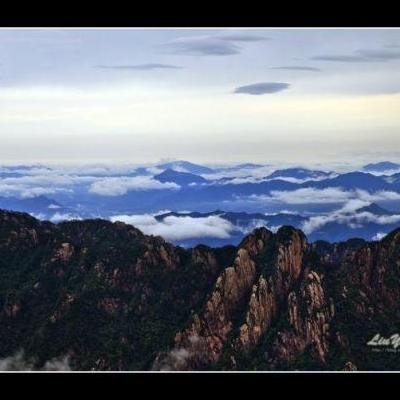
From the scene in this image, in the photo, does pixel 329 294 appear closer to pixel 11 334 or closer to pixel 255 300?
pixel 255 300

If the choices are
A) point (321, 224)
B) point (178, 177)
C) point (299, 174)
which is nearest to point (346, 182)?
point (299, 174)

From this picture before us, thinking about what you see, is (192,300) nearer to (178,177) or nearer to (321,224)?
(178,177)

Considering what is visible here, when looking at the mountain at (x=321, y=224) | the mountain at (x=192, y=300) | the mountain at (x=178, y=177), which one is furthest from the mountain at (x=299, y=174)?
the mountain at (x=178, y=177)

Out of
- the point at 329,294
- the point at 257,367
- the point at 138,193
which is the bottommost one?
the point at 257,367

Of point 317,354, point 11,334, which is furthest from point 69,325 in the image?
point 317,354

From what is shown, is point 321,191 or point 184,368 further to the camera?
point 321,191

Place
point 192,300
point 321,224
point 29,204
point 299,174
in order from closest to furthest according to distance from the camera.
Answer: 1. point 192,300
2. point 321,224
3. point 29,204
4. point 299,174
